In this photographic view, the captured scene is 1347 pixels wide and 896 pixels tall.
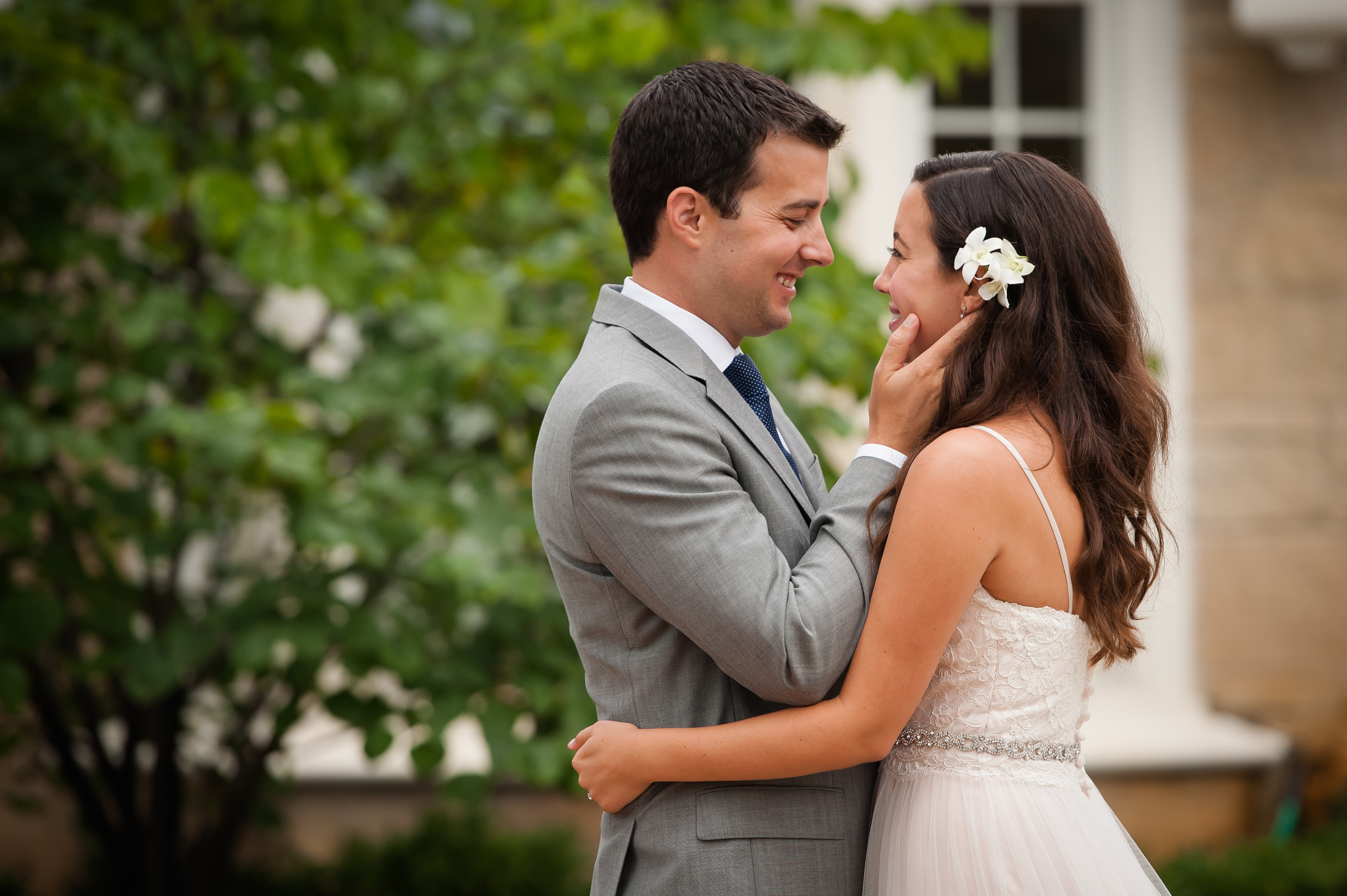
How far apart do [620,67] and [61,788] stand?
3.41 metres

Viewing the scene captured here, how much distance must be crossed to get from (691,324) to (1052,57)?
14.4 feet

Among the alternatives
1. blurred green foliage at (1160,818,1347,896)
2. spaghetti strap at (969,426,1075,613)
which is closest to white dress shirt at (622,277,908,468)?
spaghetti strap at (969,426,1075,613)

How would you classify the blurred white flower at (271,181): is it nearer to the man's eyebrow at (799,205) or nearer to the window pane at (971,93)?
the man's eyebrow at (799,205)

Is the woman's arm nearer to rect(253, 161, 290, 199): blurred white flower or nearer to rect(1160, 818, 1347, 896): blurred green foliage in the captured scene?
rect(253, 161, 290, 199): blurred white flower

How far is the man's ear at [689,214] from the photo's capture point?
71.1 inches

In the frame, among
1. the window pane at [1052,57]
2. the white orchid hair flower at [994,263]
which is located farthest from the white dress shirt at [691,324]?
the window pane at [1052,57]

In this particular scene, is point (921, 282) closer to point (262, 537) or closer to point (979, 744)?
point (979, 744)

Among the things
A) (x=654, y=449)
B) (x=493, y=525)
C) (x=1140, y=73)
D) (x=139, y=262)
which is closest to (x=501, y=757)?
(x=493, y=525)

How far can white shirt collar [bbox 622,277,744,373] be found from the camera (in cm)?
185

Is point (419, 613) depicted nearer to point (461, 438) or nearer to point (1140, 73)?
point (461, 438)

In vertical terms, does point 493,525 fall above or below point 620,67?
below

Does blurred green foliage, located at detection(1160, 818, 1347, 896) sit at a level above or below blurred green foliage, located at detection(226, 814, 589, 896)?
below

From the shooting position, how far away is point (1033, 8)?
18.0 feet

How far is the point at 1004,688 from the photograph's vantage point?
1.86 m
